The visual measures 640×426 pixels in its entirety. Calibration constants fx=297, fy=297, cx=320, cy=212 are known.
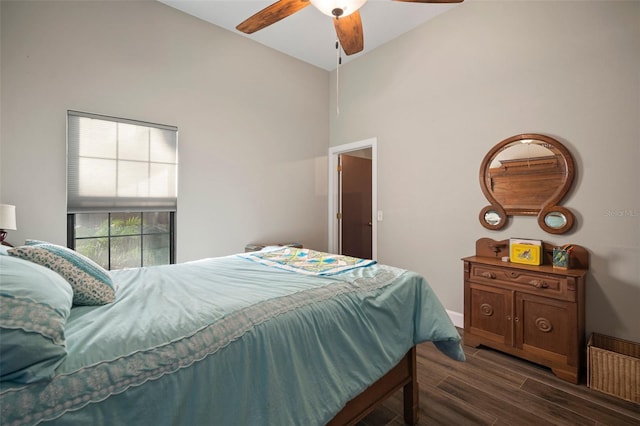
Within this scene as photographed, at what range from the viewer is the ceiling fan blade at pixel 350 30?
6.70 ft

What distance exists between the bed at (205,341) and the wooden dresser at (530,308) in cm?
105

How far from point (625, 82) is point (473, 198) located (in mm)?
1317

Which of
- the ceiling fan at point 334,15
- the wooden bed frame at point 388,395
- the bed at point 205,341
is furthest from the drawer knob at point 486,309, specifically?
the ceiling fan at point 334,15

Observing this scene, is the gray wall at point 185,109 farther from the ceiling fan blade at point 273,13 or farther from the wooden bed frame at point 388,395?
the wooden bed frame at point 388,395

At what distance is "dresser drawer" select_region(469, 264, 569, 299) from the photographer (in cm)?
213

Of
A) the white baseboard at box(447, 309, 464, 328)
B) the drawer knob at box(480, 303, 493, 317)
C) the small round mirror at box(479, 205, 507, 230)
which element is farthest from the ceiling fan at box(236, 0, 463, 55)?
the white baseboard at box(447, 309, 464, 328)

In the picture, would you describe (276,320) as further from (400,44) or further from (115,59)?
(400,44)

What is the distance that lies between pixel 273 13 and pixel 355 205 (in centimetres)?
329

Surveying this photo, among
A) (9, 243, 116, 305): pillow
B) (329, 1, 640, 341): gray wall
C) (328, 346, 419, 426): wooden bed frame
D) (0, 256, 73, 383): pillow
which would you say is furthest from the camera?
(329, 1, 640, 341): gray wall

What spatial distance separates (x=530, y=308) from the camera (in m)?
2.27

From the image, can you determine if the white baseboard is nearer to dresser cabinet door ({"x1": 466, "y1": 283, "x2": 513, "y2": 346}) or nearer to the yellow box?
dresser cabinet door ({"x1": 466, "y1": 283, "x2": 513, "y2": 346})

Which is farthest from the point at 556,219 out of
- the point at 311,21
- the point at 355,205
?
the point at 311,21

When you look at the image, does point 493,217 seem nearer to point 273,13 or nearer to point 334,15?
point 334,15

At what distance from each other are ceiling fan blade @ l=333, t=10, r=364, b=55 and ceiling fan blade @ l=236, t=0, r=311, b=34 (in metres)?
0.27
